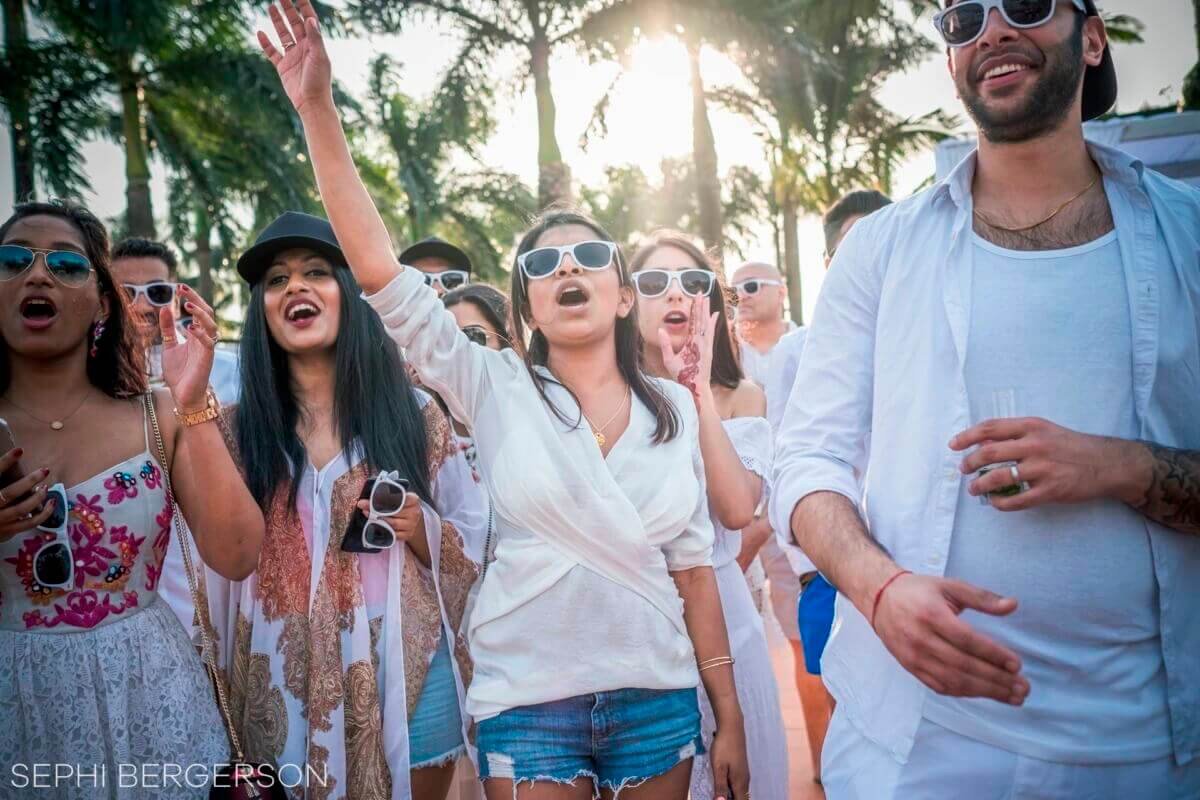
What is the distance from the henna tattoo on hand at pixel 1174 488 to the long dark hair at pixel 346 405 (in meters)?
2.30

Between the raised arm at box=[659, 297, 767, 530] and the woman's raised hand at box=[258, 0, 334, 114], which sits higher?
the woman's raised hand at box=[258, 0, 334, 114]

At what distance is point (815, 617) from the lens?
3.94 meters

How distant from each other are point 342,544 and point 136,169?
15249mm

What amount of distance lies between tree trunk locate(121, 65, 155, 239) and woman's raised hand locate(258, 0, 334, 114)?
14347 mm

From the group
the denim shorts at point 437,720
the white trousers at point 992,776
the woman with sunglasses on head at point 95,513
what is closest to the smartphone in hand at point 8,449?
the woman with sunglasses on head at point 95,513

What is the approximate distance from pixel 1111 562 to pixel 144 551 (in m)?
2.54

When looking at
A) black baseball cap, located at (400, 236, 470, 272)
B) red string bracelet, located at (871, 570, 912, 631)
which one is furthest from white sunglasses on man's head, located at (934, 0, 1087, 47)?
black baseball cap, located at (400, 236, 470, 272)

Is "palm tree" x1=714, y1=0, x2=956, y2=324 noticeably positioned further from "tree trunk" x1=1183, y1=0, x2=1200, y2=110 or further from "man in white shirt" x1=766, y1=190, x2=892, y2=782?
"man in white shirt" x1=766, y1=190, x2=892, y2=782

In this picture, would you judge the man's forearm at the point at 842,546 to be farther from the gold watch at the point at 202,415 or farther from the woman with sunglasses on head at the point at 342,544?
the gold watch at the point at 202,415

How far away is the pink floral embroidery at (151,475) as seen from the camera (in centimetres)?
271

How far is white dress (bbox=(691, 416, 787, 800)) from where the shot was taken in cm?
324

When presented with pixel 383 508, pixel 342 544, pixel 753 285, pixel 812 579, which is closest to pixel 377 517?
pixel 383 508

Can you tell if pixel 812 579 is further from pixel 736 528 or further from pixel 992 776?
pixel 992 776

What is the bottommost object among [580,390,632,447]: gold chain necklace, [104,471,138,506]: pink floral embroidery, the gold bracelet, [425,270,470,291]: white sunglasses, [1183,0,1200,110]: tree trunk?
the gold bracelet
